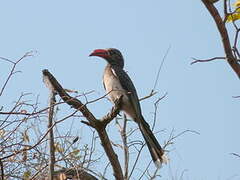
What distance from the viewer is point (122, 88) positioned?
19.7ft

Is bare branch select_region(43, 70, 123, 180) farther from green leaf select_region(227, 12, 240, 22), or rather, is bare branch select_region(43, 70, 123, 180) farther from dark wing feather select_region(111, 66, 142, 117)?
dark wing feather select_region(111, 66, 142, 117)

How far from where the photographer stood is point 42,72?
322cm

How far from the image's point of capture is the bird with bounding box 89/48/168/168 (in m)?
5.09

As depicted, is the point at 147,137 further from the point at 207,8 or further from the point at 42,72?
the point at 207,8

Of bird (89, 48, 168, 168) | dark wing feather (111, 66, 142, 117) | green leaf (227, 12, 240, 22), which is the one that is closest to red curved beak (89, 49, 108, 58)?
bird (89, 48, 168, 168)

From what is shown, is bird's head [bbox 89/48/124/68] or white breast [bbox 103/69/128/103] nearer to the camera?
white breast [bbox 103/69/128/103]

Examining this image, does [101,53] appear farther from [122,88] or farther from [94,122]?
[94,122]

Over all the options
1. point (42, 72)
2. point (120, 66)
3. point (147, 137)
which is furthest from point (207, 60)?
point (120, 66)

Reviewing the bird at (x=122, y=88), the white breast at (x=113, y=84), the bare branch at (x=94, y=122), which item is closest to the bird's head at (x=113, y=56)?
the bird at (x=122, y=88)

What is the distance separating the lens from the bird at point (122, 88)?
5090mm

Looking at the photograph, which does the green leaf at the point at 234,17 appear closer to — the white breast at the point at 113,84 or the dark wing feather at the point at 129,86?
the dark wing feather at the point at 129,86

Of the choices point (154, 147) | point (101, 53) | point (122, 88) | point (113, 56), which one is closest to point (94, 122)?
point (154, 147)

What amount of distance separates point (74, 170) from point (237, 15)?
1.69 m

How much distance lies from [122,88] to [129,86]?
0.35ft
